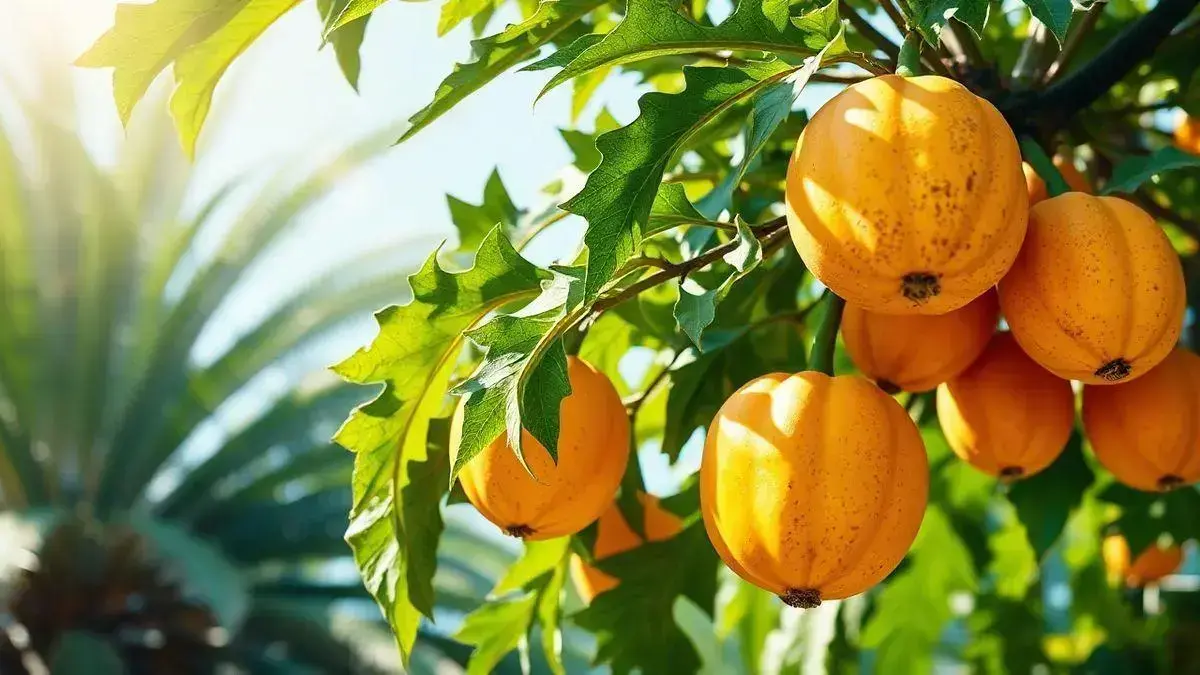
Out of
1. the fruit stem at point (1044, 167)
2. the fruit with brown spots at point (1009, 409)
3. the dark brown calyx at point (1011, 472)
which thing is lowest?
the dark brown calyx at point (1011, 472)

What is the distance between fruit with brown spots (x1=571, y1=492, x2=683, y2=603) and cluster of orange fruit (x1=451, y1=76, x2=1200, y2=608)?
0.34 meters

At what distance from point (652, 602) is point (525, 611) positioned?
7.7 inches

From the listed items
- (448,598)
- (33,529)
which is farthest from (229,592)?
(448,598)

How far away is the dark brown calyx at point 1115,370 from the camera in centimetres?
116

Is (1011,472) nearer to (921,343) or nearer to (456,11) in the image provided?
(921,343)

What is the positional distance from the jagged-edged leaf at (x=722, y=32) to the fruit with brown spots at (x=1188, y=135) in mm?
1060

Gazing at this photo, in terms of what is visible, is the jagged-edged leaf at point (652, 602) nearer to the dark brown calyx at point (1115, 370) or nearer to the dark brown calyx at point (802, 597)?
the dark brown calyx at point (802, 597)

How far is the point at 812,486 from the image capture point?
106 cm

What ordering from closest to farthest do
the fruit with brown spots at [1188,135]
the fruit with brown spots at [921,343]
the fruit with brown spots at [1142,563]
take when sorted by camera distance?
the fruit with brown spots at [921,343] < the fruit with brown spots at [1188,135] < the fruit with brown spots at [1142,563]

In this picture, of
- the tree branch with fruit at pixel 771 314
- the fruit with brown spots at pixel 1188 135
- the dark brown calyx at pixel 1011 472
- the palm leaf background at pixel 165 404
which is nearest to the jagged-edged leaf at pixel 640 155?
the tree branch with fruit at pixel 771 314

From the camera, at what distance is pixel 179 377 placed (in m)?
8.98

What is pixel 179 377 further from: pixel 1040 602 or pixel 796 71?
pixel 796 71

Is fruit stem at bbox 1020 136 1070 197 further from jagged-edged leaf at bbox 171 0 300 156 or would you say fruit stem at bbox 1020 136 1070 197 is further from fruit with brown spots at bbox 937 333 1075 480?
jagged-edged leaf at bbox 171 0 300 156

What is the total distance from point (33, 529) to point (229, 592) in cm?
134
